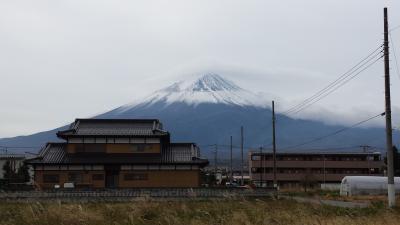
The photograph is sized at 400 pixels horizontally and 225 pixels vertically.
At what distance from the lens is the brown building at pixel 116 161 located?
49.2 meters

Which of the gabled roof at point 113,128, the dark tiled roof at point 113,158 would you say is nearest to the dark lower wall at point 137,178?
the dark tiled roof at point 113,158

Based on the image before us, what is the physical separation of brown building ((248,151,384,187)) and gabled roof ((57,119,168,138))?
42.1 m

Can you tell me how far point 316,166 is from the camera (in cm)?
9381

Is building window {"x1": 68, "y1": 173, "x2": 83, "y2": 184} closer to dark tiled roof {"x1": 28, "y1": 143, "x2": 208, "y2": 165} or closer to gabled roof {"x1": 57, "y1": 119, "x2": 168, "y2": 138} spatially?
dark tiled roof {"x1": 28, "y1": 143, "x2": 208, "y2": 165}

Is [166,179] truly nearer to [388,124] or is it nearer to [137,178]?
[137,178]

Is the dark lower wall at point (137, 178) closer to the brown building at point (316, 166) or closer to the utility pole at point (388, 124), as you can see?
the utility pole at point (388, 124)

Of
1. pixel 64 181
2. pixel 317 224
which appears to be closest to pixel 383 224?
pixel 317 224

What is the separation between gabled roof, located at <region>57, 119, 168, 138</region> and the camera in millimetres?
50903

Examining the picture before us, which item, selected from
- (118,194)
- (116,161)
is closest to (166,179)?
(116,161)

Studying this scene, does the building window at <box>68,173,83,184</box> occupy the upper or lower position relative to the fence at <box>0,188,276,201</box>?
upper

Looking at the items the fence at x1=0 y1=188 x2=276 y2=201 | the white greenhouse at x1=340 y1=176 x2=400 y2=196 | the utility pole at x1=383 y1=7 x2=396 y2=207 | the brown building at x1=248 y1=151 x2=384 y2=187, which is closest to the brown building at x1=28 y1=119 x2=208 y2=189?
the white greenhouse at x1=340 y1=176 x2=400 y2=196

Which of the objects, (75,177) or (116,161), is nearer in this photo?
(116,161)

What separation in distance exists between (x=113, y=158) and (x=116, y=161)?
990mm

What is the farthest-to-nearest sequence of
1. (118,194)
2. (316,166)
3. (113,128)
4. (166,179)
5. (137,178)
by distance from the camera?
(316,166)
(113,128)
(137,178)
(166,179)
(118,194)
